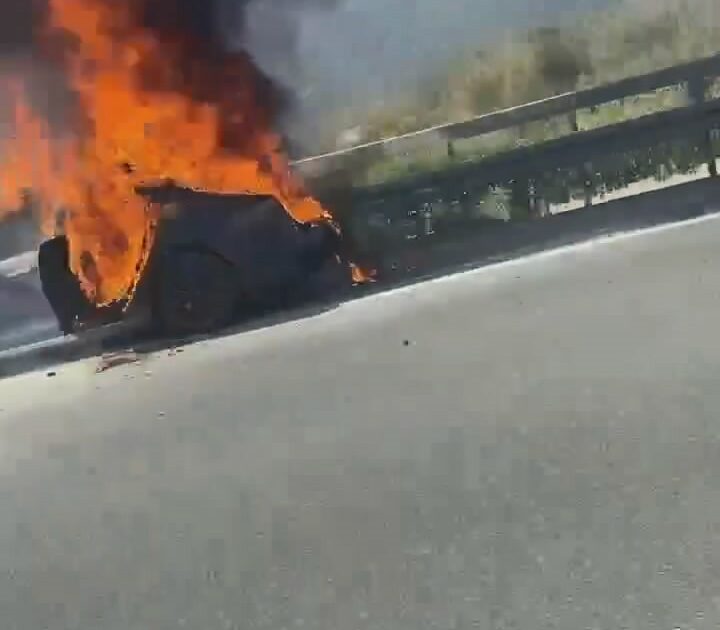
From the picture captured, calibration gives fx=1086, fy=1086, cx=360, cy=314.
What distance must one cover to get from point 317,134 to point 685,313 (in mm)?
4199

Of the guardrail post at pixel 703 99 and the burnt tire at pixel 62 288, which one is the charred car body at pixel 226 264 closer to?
the burnt tire at pixel 62 288

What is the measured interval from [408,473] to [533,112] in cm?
475

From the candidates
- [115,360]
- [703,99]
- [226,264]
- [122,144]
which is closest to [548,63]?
[703,99]

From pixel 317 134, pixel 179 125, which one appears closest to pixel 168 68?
pixel 179 125

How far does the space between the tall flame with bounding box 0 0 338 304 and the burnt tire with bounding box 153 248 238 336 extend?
A: 0.57 meters

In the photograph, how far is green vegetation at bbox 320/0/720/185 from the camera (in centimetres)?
851

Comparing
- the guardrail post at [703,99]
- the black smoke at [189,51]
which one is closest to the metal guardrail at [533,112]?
the guardrail post at [703,99]

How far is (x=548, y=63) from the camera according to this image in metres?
8.94

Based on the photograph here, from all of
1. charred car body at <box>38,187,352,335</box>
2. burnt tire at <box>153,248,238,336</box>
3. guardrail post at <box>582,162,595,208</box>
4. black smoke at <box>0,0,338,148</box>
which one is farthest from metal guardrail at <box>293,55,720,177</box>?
burnt tire at <box>153,248,238,336</box>

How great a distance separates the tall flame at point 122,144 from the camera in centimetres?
831

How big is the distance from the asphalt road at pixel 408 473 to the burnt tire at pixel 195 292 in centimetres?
56

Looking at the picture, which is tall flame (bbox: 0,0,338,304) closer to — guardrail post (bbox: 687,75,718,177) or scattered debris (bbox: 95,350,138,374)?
scattered debris (bbox: 95,350,138,374)

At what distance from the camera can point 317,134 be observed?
8.91m

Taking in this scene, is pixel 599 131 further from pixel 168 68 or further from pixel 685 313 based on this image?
pixel 168 68
